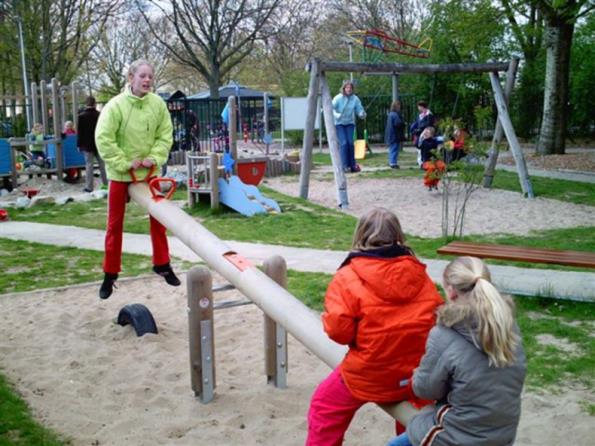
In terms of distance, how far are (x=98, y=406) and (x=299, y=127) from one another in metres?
16.8

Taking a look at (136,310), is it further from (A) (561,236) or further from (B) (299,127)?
(B) (299,127)

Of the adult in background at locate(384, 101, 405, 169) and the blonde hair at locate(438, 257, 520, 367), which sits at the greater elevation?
the adult in background at locate(384, 101, 405, 169)

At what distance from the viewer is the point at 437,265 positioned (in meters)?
7.88

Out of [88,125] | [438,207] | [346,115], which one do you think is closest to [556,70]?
[346,115]

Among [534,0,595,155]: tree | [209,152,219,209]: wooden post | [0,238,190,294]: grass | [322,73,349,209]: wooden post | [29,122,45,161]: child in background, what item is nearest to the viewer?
[0,238,190,294]: grass

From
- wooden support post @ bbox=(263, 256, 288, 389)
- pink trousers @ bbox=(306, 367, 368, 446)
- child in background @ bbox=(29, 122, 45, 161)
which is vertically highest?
child in background @ bbox=(29, 122, 45, 161)

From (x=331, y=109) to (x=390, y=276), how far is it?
9.78 meters

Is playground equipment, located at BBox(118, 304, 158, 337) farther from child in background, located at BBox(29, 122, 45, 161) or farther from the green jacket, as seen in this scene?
child in background, located at BBox(29, 122, 45, 161)

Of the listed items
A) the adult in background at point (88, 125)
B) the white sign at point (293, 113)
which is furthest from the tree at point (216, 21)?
the adult in background at point (88, 125)

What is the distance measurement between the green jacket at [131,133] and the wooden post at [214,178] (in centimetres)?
626

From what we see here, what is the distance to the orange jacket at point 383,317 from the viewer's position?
9.68ft

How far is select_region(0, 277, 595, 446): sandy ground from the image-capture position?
433 cm

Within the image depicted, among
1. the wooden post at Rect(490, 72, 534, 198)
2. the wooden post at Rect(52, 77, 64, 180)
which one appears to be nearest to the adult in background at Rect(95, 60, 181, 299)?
the wooden post at Rect(490, 72, 534, 198)

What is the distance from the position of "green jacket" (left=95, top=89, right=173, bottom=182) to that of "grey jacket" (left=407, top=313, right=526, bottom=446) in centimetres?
332
